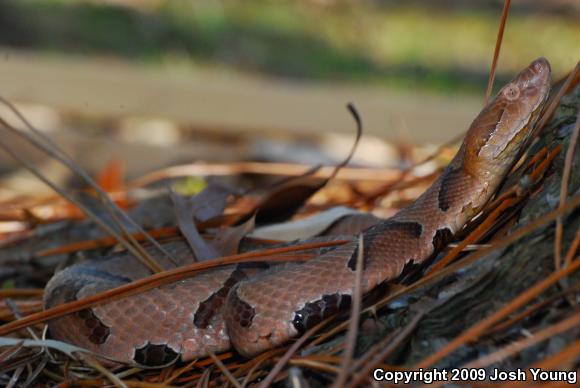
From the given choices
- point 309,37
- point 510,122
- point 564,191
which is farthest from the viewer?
point 309,37

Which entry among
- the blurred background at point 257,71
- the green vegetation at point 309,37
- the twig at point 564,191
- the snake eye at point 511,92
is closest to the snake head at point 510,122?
the snake eye at point 511,92

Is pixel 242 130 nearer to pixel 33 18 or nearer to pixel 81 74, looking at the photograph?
pixel 81 74

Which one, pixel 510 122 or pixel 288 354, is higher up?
pixel 510 122

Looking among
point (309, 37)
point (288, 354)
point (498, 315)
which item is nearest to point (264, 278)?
point (288, 354)

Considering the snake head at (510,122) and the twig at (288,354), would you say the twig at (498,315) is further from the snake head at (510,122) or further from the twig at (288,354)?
the snake head at (510,122)

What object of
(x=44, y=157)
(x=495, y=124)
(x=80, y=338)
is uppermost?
(x=495, y=124)

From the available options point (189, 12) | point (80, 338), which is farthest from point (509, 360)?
point (189, 12)

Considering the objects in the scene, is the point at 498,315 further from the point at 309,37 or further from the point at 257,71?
the point at 309,37
